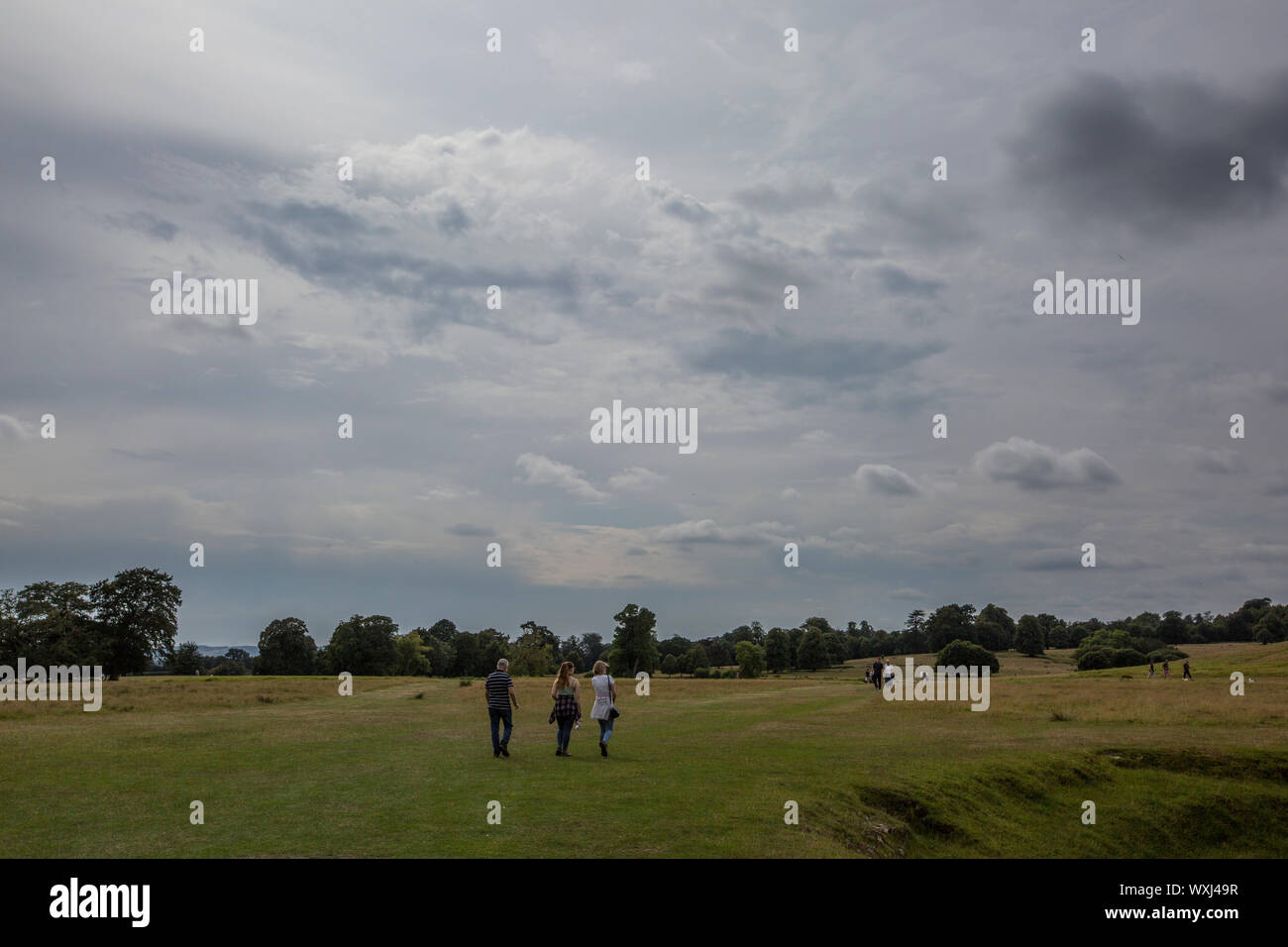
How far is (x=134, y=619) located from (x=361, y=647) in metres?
43.1

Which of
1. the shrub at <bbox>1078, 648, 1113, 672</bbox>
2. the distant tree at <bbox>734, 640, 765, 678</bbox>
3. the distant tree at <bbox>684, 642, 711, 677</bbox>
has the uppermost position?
the shrub at <bbox>1078, 648, 1113, 672</bbox>

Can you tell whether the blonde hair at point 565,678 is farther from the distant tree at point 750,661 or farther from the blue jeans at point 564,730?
the distant tree at point 750,661

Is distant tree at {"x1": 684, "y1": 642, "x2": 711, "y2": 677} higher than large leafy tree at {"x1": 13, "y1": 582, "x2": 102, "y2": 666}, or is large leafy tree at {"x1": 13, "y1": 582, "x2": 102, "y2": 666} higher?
large leafy tree at {"x1": 13, "y1": 582, "x2": 102, "y2": 666}

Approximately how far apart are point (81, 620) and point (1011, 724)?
90029 mm

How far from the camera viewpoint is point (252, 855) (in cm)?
1213

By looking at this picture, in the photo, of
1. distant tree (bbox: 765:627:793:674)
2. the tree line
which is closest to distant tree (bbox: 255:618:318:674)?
the tree line

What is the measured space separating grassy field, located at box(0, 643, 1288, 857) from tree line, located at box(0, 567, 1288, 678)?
5121 cm

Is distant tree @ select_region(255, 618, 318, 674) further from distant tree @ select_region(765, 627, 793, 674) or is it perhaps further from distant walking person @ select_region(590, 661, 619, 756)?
distant walking person @ select_region(590, 661, 619, 756)

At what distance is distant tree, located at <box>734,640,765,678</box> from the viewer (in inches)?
5418

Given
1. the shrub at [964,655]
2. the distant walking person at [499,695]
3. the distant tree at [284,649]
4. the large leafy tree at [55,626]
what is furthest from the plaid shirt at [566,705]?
the distant tree at [284,649]

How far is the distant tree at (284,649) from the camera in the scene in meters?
136
